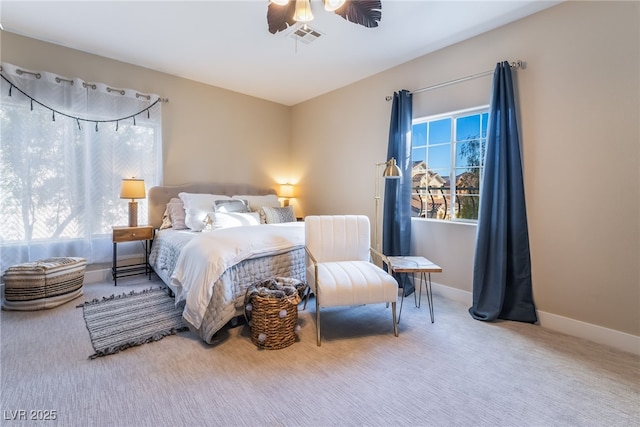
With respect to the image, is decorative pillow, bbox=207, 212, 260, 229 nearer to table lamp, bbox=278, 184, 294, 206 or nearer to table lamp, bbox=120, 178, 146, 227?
table lamp, bbox=120, 178, 146, 227

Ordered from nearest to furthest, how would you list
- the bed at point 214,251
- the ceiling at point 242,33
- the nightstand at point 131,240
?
the bed at point 214,251
the ceiling at point 242,33
the nightstand at point 131,240

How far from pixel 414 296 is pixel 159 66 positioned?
415 cm

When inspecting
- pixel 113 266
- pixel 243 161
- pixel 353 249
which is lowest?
pixel 113 266

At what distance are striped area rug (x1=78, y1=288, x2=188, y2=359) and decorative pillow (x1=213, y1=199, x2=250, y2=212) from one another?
1.12m

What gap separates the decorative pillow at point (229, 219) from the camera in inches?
131

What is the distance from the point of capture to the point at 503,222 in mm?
2576

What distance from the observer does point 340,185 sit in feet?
14.3

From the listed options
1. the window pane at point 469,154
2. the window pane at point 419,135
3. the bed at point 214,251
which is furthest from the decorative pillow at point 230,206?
the window pane at point 469,154

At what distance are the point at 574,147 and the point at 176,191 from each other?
168 inches

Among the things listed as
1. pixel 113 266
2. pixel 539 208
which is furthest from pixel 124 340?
pixel 539 208

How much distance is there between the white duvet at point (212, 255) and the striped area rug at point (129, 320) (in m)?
0.24

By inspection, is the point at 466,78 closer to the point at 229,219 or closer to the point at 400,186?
the point at 400,186

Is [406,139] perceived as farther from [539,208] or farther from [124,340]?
[124,340]

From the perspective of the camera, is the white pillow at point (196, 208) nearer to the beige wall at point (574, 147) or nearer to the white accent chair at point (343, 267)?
the white accent chair at point (343, 267)
